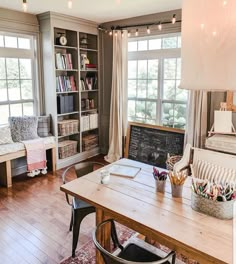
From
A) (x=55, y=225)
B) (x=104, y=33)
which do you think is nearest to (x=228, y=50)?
(x=55, y=225)

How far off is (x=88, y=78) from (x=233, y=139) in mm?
2953

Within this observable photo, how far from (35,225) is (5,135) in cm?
160

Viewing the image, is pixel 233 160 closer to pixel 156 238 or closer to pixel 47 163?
pixel 156 238

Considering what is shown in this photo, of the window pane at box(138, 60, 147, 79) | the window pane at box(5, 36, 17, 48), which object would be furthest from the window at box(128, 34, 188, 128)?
the window pane at box(5, 36, 17, 48)

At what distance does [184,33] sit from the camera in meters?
1.00

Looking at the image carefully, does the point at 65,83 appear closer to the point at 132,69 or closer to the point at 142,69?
the point at 132,69

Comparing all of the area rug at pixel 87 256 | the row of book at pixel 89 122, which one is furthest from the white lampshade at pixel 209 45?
the row of book at pixel 89 122

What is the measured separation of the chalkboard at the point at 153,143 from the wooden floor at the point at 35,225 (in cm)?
129

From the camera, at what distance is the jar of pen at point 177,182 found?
1788mm

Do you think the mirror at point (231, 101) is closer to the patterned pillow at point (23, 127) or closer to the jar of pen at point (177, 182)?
the jar of pen at point (177, 182)

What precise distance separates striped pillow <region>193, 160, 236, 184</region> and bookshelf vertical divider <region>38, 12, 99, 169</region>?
98.1 inches

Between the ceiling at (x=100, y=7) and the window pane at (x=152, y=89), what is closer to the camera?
the ceiling at (x=100, y=7)

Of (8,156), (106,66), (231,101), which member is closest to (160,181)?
(231,101)

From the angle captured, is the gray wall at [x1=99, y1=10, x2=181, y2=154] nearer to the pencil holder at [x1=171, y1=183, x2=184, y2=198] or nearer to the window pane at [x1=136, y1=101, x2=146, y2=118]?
the window pane at [x1=136, y1=101, x2=146, y2=118]
